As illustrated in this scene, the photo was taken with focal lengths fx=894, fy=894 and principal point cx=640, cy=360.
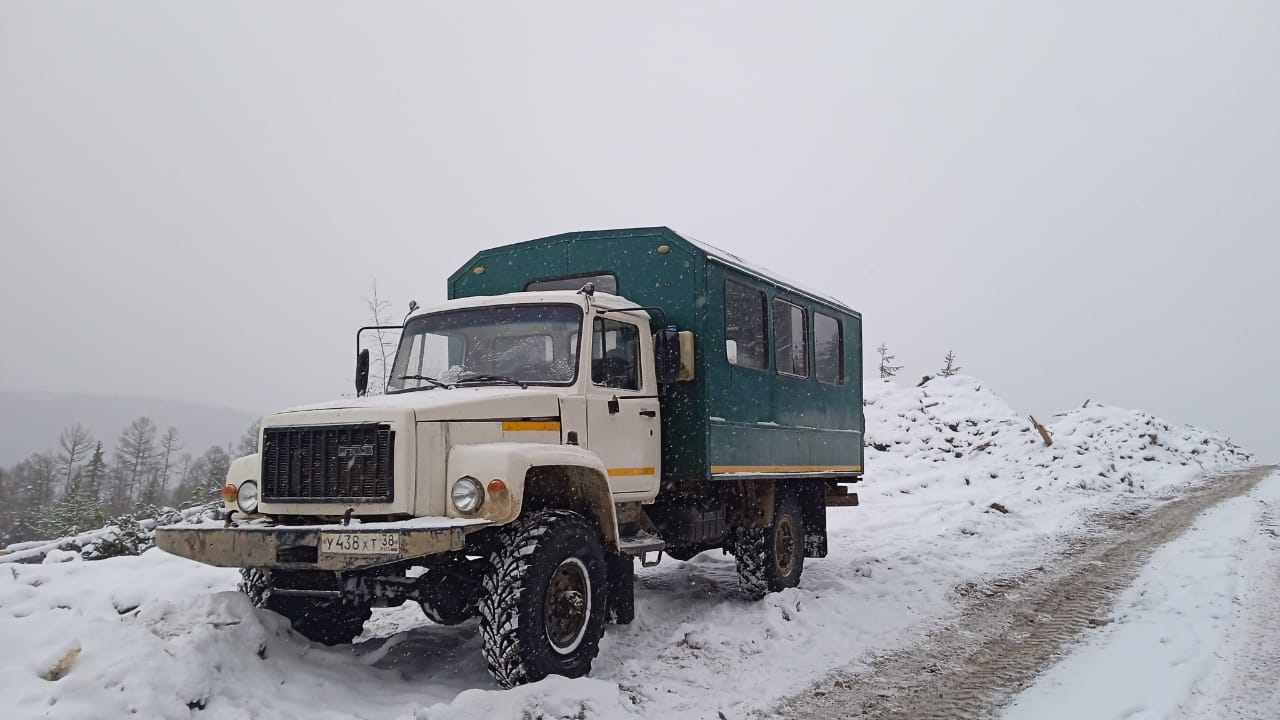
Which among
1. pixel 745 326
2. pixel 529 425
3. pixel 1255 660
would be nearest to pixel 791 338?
pixel 745 326

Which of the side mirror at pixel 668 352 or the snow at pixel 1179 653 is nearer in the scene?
the snow at pixel 1179 653

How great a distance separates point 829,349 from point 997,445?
14.7 m

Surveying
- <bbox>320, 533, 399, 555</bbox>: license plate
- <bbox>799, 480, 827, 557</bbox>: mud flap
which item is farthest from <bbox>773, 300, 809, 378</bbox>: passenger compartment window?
<bbox>320, 533, 399, 555</bbox>: license plate

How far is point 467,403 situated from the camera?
5.88m

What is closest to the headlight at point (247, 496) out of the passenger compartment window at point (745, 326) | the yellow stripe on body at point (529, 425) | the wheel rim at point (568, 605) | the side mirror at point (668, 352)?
the yellow stripe on body at point (529, 425)

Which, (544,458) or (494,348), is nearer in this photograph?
(544,458)

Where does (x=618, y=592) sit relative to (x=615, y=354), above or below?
below

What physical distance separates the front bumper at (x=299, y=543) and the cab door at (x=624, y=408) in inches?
67.8

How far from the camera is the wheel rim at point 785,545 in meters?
9.49

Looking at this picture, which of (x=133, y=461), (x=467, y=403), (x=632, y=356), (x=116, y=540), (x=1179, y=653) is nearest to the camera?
(x=467, y=403)

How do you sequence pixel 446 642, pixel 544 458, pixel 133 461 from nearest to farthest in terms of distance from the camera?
pixel 544 458 → pixel 446 642 → pixel 133 461

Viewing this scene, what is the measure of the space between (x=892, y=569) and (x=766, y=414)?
3.22m

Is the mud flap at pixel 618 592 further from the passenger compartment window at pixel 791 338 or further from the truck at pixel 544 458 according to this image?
the passenger compartment window at pixel 791 338

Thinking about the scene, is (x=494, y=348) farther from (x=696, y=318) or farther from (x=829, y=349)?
(x=829, y=349)
